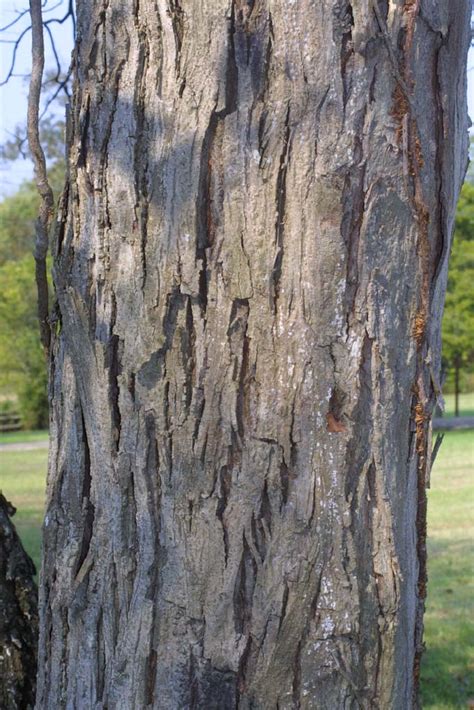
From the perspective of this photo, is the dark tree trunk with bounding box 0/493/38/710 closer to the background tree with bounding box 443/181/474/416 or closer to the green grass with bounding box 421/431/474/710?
the green grass with bounding box 421/431/474/710

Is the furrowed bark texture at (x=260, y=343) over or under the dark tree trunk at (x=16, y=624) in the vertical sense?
over

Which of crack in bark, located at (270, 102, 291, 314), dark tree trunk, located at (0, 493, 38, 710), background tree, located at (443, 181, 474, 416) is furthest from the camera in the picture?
background tree, located at (443, 181, 474, 416)

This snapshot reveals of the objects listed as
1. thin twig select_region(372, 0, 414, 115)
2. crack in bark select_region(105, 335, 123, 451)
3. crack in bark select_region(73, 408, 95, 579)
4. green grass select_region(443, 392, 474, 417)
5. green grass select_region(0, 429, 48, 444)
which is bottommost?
green grass select_region(443, 392, 474, 417)

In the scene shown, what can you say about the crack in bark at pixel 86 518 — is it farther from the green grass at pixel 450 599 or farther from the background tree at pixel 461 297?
the background tree at pixel 461 297

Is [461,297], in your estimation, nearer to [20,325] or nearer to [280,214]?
[20,325]

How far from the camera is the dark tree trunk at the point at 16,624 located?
8.11 ft

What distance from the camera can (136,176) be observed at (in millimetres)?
1657

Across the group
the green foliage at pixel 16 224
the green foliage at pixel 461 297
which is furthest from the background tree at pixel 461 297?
the green foliage at pixel 16 224

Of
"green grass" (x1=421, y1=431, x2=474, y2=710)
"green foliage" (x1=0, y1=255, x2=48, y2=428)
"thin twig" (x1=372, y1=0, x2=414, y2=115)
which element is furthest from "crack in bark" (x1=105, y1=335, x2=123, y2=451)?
"green foliage" (x1=0, y1=255, x2=48, y2=428)

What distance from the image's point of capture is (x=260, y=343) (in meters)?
1.59

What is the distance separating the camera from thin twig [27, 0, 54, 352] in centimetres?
196

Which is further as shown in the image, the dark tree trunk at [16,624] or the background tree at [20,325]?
the background tree at [20,325]

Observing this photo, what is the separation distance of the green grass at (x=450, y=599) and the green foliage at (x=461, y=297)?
40.5ft

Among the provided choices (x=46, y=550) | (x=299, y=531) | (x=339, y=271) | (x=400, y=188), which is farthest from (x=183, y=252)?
(x=46, y=550)
